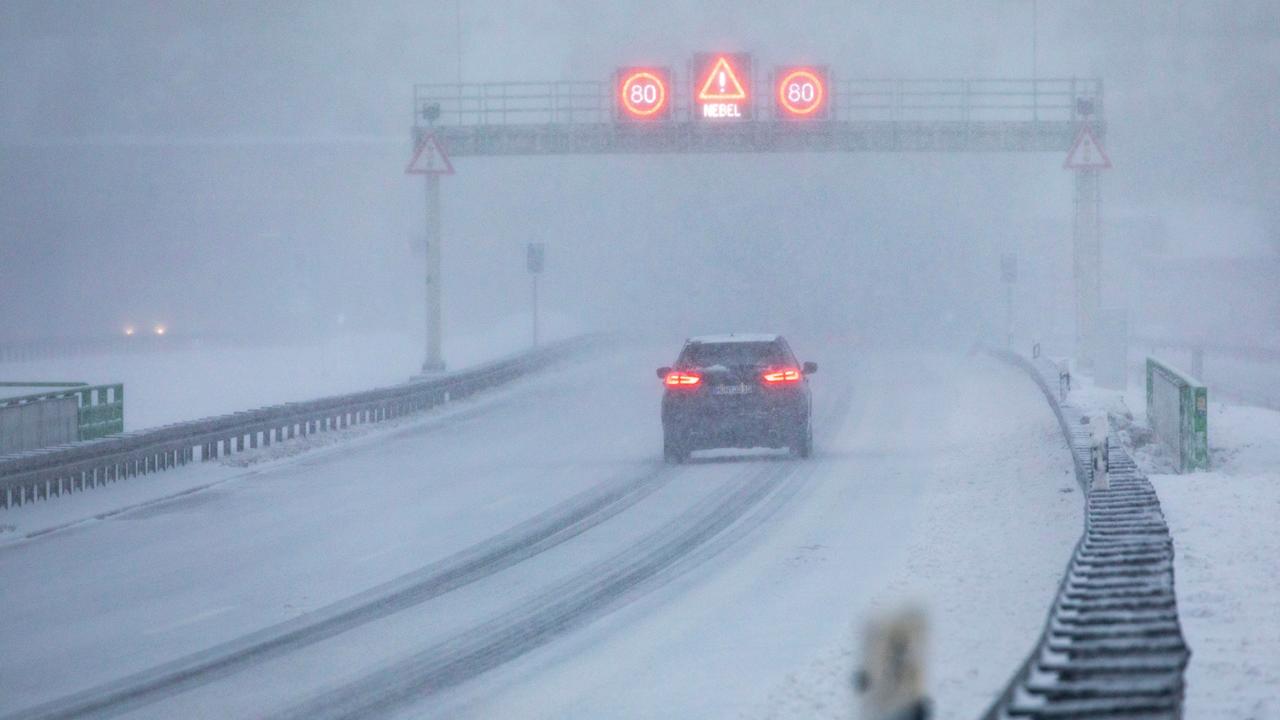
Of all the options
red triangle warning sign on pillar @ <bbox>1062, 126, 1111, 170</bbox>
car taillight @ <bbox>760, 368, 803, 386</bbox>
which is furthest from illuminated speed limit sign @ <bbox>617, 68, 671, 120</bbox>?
car taillight @ <bbox>760, 368, 803, 386</bbox>

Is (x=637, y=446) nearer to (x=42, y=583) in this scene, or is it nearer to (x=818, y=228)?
(x=42, y=583)

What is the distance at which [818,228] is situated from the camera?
120m

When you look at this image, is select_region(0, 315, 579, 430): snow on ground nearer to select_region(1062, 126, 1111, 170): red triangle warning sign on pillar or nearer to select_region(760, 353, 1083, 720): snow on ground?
select_region(760, 353, 1083, 720): snow on ground

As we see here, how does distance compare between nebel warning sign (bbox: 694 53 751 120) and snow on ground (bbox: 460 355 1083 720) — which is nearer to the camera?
snow on ground (bbox: 460 355 1083 720)

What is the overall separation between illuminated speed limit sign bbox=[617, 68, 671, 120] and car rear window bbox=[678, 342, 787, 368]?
628 inches

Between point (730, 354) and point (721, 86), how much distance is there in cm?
1577

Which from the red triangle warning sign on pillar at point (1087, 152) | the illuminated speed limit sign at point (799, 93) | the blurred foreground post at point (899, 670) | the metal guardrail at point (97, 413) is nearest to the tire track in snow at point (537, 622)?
the blurred foreground post at point (899, 670)

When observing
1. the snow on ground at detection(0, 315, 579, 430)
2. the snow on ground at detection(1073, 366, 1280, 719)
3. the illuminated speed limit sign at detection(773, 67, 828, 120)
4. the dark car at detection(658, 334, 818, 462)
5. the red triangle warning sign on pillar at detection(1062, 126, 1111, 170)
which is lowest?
the snow on ground at detection(0, 315, 579, 430)

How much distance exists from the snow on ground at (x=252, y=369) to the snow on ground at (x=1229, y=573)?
19.2 metres

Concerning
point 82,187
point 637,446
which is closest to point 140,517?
point 637,446

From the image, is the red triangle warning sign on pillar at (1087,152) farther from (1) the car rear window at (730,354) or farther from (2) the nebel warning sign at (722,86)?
(1) the car rear window at (730,354)

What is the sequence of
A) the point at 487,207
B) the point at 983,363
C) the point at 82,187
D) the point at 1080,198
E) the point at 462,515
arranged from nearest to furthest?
1. the point at 462,515
2. the point at 1080,198
3. the point at 983,363
4. the point at 82,187
5. the point at 487,207

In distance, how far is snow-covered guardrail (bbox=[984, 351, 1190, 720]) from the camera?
579 centimetres

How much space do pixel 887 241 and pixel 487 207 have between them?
1114 inches
